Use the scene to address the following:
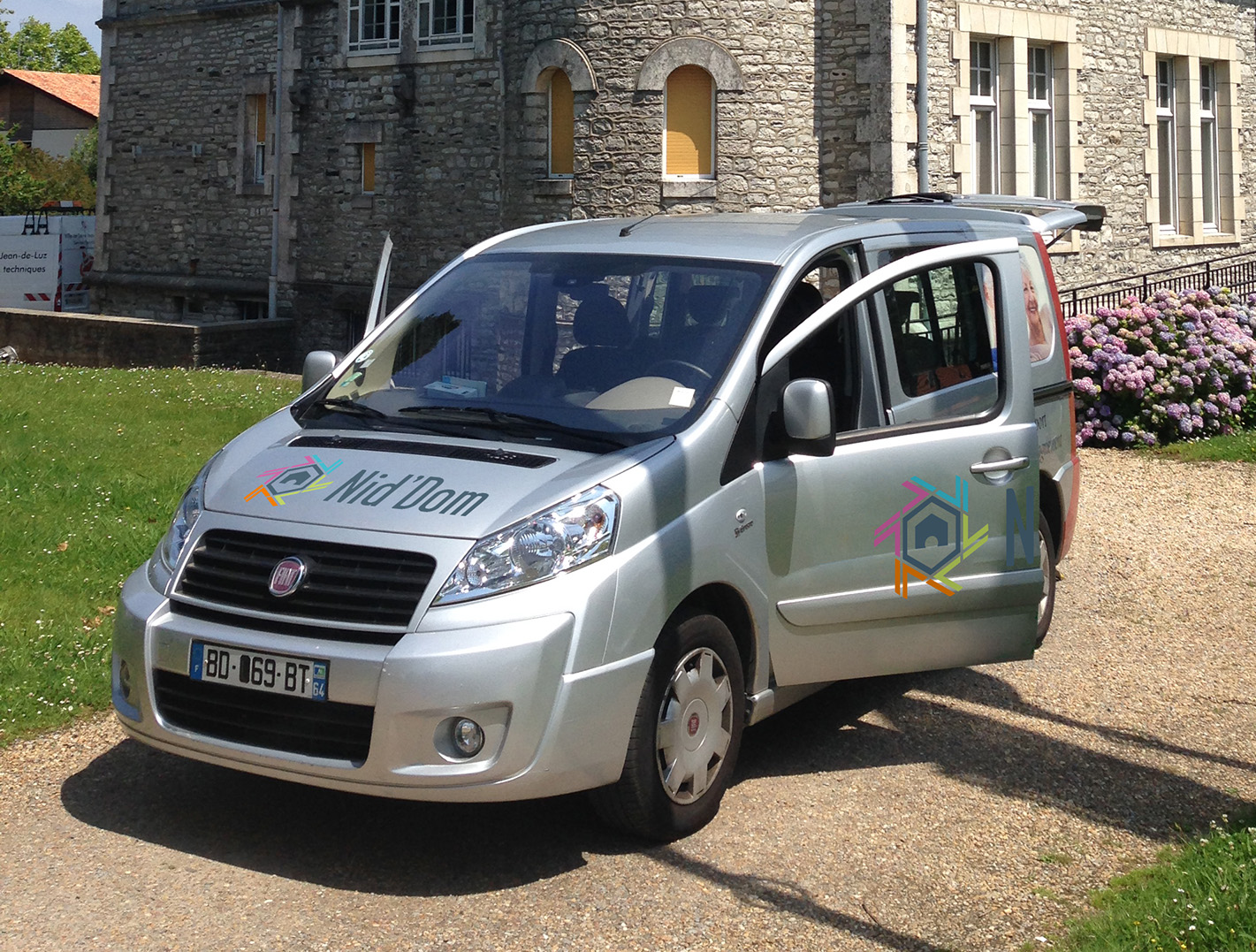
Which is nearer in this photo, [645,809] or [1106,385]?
[645,809]

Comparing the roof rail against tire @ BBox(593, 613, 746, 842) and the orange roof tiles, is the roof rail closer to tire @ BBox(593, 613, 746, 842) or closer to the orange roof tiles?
tire @ BBox(593, 613, 746, 842)

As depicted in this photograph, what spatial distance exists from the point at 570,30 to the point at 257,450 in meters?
16.7

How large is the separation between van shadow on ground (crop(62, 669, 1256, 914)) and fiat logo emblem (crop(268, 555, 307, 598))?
90 cm

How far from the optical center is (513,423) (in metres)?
5.15

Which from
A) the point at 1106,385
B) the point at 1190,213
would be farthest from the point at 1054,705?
the point at 1190,213

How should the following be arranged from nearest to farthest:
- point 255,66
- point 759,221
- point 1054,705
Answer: point 759,221
point 1054,705
point 255,66

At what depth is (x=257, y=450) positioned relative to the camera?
5191mm

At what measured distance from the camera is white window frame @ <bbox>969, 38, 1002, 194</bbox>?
21.5 meters

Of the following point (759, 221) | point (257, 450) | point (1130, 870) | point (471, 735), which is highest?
point (759, 221)

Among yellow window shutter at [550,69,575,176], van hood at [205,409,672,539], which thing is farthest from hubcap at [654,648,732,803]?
yellow window shutter at [550,69,575,176]

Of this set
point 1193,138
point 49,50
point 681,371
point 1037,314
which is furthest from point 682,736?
point 49,50

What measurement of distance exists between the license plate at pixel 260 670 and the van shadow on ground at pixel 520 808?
62 centimetres

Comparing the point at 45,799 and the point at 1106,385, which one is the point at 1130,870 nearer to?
the point at 45,799

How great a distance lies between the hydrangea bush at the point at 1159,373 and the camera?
591 inches
